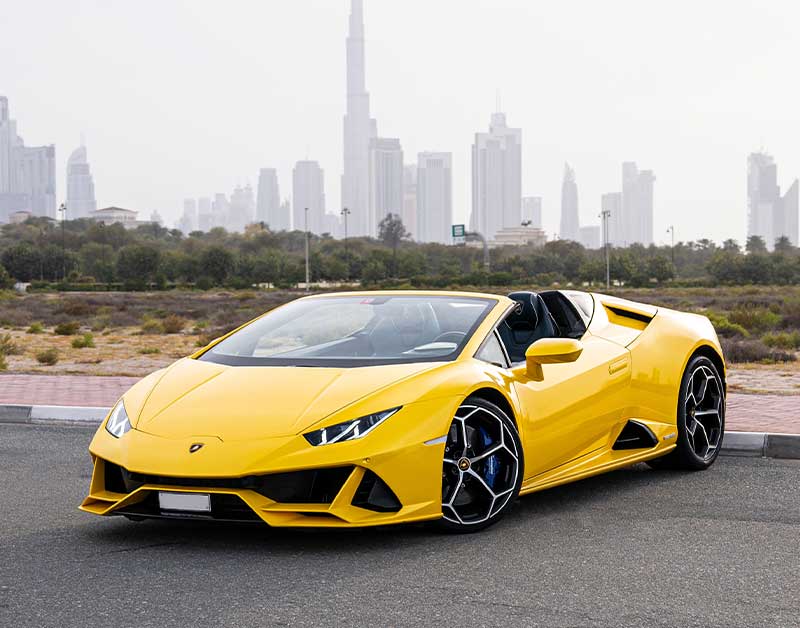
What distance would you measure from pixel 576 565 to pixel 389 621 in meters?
1.18

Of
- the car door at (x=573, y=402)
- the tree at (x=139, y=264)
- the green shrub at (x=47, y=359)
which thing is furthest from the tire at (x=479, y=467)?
the tree at (x=139, y=264)

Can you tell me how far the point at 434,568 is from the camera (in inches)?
188

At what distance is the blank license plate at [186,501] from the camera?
4.97 meters

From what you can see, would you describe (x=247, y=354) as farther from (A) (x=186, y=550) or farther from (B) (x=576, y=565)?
(B) (x=576, y=565)

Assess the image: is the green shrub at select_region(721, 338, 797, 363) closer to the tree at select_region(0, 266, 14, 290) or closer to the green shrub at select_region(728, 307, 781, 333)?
the green shrub at select_region(728, 307, 781, 333)

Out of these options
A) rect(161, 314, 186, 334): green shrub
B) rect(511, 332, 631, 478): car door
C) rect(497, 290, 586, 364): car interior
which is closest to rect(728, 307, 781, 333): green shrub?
rect(161, 314, 186, 334): green shrub

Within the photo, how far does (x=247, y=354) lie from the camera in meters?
6.22

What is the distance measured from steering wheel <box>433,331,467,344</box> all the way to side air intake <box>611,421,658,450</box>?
1.37 m

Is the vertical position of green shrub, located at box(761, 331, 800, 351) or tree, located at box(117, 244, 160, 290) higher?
tree, located at box(117, 244, 160, 290)

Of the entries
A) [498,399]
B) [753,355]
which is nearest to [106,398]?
[498,399]

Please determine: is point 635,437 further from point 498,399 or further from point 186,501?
point 186,501

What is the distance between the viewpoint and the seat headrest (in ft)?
22.0

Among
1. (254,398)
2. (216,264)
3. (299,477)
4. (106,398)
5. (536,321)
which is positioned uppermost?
(216,264)

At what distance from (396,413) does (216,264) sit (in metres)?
101
